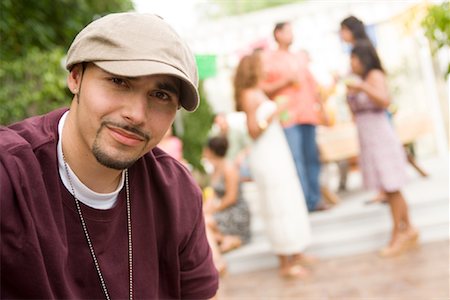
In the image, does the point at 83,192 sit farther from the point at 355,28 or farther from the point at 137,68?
the point at 355,28

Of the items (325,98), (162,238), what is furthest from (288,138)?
(162,238)

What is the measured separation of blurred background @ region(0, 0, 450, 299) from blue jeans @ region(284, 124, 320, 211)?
36 cm

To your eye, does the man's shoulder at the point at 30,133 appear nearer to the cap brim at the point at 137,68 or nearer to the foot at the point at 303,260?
the cap brim at the point at 137,68

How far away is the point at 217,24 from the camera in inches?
365

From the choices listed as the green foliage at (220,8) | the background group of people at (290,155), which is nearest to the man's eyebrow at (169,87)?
the background group of people at (290,155)

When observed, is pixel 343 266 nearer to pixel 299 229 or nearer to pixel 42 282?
pixel 299 229

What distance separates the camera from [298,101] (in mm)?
5617

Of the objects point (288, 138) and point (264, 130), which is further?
point (288, 138)

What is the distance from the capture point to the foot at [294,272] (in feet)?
15.6

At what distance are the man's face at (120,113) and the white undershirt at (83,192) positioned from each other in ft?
0.25

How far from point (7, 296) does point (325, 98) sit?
639 cm

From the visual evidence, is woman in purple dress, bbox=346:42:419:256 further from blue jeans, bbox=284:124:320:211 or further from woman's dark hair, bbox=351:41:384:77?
blue jeans, bbox=284:124:320:211

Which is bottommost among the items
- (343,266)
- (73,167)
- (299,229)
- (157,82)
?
(343,266)

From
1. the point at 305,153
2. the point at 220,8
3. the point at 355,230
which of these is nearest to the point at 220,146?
the point at 305,153
